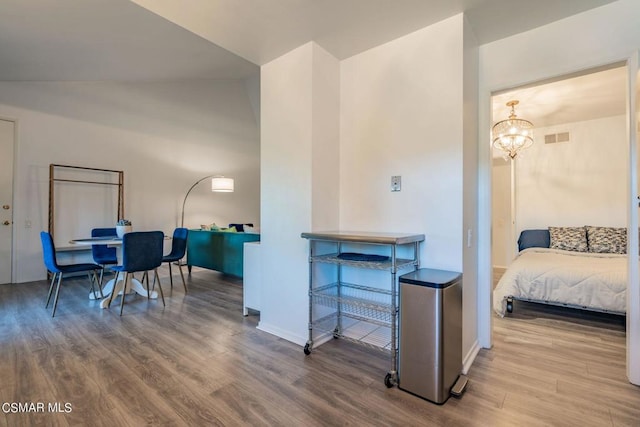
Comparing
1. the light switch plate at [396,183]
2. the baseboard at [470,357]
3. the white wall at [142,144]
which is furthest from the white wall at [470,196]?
the white wall at [142,144]

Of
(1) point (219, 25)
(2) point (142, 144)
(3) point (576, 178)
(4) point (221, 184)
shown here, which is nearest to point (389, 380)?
(1) point (219, 25)

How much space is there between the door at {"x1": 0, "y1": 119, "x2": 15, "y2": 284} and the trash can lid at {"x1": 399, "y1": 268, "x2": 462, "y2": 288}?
575 cm

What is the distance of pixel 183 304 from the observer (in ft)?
11.6

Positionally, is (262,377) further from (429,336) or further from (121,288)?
(121,288)

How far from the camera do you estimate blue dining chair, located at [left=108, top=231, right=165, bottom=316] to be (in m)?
3.25

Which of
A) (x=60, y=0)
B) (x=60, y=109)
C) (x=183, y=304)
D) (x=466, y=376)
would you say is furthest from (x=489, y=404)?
(x=60, y=109)

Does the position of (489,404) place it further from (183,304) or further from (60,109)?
(60,109)

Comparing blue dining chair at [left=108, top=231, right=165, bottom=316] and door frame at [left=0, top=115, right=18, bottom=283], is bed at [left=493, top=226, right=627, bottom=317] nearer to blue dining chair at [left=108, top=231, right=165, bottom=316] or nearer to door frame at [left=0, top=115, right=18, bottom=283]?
blue dining chair at [left=108, top=231, right=165, bottom=316]

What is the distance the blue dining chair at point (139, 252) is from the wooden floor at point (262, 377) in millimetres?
568

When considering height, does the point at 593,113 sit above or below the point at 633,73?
above

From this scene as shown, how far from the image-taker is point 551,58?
7.11 ft

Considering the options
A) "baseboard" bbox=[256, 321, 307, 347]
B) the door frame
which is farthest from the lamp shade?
"baseboard" bbox=[256, 321, 307, 347]

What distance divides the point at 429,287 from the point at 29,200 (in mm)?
5880

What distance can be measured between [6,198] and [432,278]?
5955 mm
